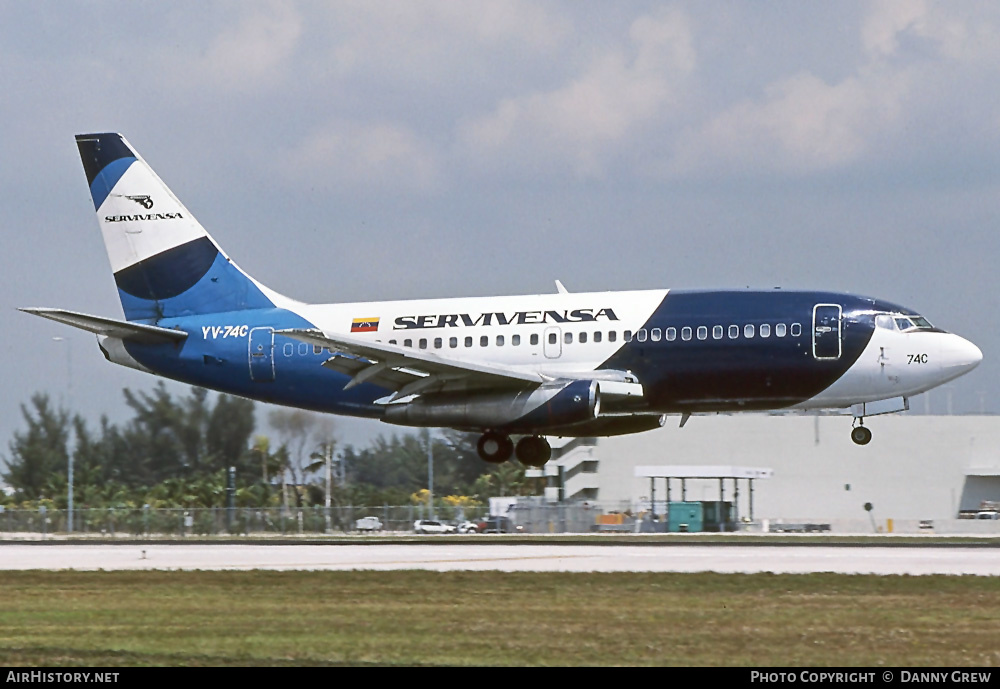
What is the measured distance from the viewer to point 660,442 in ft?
337

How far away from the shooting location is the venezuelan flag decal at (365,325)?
44938mm

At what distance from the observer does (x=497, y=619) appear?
893 inches

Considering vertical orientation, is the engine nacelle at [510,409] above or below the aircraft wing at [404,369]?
below

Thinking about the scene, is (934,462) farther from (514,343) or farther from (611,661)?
(611,661)

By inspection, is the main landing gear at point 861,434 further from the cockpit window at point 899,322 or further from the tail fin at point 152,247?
the tail fin at point 152,247

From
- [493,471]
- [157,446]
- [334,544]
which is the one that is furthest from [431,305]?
[493,471]

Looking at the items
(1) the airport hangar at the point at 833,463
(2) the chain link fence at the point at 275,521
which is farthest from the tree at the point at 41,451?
(1) the airport hangar at the point at 833,463

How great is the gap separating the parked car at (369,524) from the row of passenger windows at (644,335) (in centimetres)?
A: 1712

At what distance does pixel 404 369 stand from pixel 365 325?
9.95ft

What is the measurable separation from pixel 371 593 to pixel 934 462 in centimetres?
7945

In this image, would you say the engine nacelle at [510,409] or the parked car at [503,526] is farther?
the parked car at [503,526]

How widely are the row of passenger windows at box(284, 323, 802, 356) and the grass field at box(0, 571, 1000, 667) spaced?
481 inches

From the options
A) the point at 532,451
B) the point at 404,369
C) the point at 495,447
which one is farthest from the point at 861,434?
the point at 404,369

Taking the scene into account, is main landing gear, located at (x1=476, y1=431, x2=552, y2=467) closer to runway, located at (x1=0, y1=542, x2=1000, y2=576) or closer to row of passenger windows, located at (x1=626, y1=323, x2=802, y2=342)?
runway, located at (x1=0, y1=542, x2=1000, y2=576)
